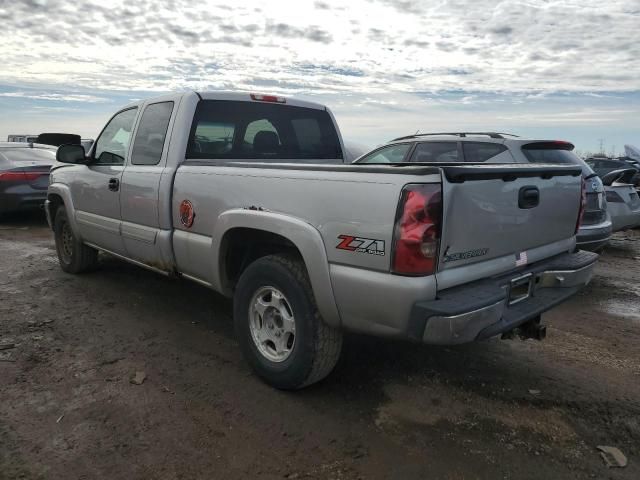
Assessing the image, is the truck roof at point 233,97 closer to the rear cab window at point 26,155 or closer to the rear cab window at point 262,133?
the rear cab window at point 262,133

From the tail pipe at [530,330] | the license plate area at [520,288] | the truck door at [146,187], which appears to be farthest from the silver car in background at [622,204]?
the truck door at [146,187]

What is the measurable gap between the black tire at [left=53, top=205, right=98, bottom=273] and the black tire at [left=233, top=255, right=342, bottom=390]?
336cm

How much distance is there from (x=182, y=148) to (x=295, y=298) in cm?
177

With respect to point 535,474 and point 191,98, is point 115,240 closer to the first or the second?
point 191,98

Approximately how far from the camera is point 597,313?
5.21m

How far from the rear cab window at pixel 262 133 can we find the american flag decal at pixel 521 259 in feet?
7.45

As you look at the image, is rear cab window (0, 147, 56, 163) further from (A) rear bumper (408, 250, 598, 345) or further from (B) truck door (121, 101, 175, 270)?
(A) rear bumper (408, 250, 598, 345)

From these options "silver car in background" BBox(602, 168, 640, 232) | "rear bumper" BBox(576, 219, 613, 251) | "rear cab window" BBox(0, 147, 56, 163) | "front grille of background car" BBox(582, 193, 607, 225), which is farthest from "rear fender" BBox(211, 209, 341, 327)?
"rear cab window" BBox(0, 147, 56, 163)

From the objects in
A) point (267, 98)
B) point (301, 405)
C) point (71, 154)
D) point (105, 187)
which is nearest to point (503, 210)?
point (301, 405)

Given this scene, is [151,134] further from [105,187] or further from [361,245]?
[361,245]

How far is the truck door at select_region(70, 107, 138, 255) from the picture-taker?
192 inches

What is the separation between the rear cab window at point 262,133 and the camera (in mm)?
4336

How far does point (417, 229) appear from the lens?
254 centimetres

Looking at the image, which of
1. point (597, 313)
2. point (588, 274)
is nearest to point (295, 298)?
point (588, 274)
